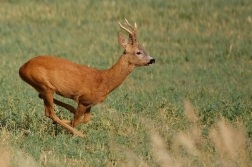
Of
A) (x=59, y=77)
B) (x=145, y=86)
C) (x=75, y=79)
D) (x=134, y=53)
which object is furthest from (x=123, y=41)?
(x=145, y=86)

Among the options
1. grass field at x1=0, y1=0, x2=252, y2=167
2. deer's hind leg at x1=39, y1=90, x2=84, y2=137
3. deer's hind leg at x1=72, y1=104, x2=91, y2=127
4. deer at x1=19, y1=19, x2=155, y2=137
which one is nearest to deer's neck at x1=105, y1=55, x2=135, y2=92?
deer at x1=19, y1=19, x2=155, y2=137

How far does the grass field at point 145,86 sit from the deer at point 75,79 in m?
0.34

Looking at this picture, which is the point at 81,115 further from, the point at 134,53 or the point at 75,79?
the point at 134,53

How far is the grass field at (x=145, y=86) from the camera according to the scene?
33.0 ft

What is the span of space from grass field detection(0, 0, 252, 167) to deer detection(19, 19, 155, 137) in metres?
0.34

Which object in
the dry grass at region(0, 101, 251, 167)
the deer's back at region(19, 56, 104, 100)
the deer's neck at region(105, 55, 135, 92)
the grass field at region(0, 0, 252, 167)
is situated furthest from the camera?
the deer's neck at region(105, 55, 135, 92)

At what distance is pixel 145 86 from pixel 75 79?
4.60 metres

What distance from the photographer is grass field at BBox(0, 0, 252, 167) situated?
33.0 ft

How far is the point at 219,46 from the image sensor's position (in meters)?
19.6

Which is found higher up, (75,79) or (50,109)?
(75,79)

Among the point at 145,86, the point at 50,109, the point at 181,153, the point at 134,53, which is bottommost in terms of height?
the point at 145,86

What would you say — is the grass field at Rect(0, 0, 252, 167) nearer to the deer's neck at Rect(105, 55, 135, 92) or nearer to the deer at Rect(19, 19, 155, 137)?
the deer at Rect(19, 19, 155, 137)

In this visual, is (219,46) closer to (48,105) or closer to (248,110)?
(248,110)

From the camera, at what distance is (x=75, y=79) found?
11.4 m
